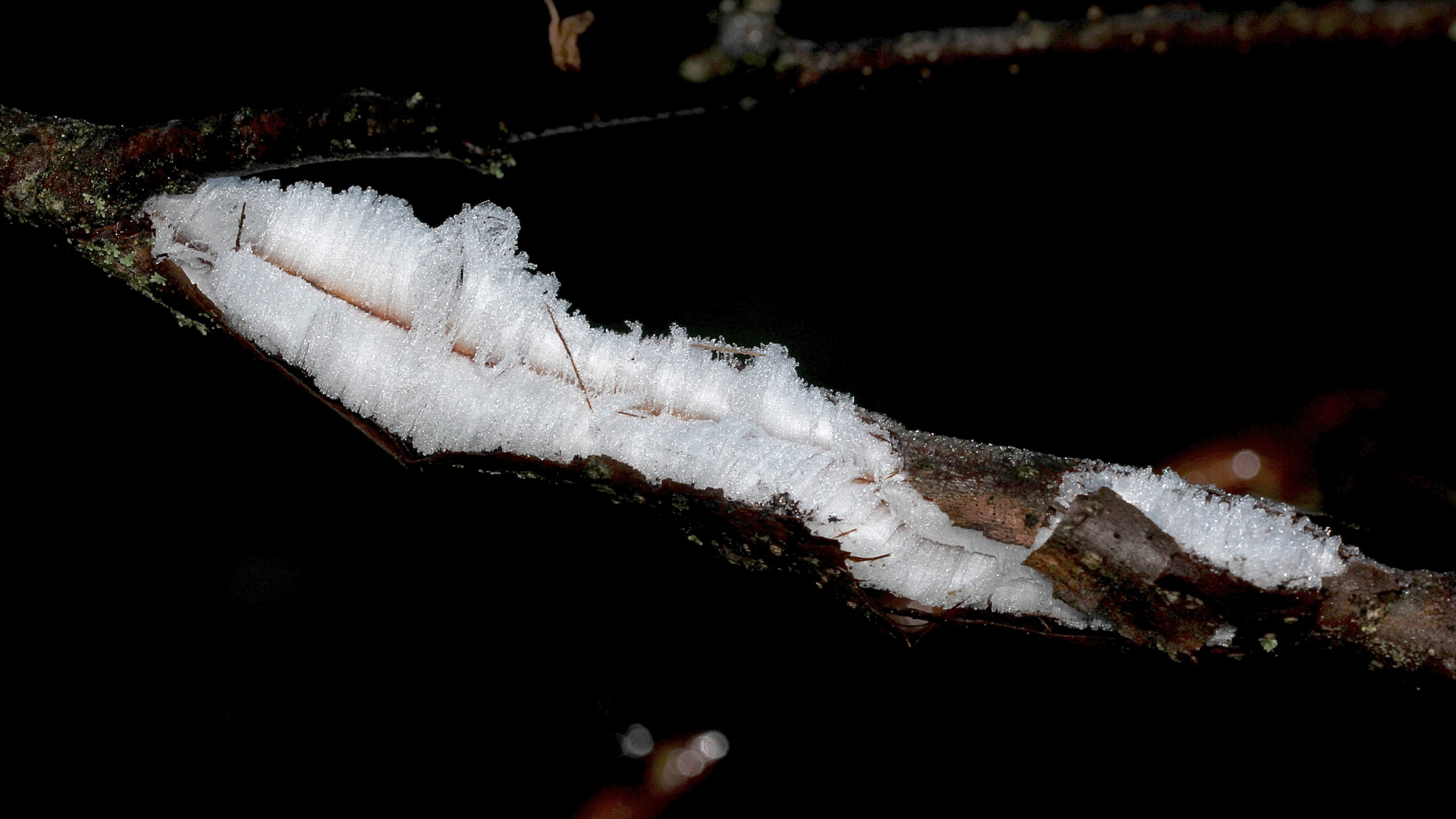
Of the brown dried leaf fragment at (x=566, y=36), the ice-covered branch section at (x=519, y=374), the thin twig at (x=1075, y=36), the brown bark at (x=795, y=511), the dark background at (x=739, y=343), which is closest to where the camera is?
the thin twig at (x=1075, y=36)

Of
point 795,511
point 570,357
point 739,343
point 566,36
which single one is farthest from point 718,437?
point 739,343

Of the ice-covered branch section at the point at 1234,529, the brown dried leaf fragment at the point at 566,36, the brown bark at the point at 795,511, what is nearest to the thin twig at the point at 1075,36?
the brown dried leaf fragment at the point at 566,36

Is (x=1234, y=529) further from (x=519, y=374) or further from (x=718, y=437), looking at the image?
(x=519, y=374)

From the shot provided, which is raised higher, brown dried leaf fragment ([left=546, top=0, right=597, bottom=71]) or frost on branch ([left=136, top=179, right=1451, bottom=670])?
brown dried leaf fragment ([left=546, top=0, right=597, bottom=71])

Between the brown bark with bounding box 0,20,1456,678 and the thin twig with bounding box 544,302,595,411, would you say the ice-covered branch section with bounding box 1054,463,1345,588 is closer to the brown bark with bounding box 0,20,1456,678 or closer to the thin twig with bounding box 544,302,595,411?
the brown bark with bounding box 0,20,1456,678

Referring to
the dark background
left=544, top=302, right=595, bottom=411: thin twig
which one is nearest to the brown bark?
left=544, top=302, right=595, bottom=411: thin twig

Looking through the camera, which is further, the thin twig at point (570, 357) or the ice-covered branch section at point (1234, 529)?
the thin twig at point (570, 357)

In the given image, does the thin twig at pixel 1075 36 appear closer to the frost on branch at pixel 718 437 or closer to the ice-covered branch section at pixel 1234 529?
the frost on branch at pixel 718 437
